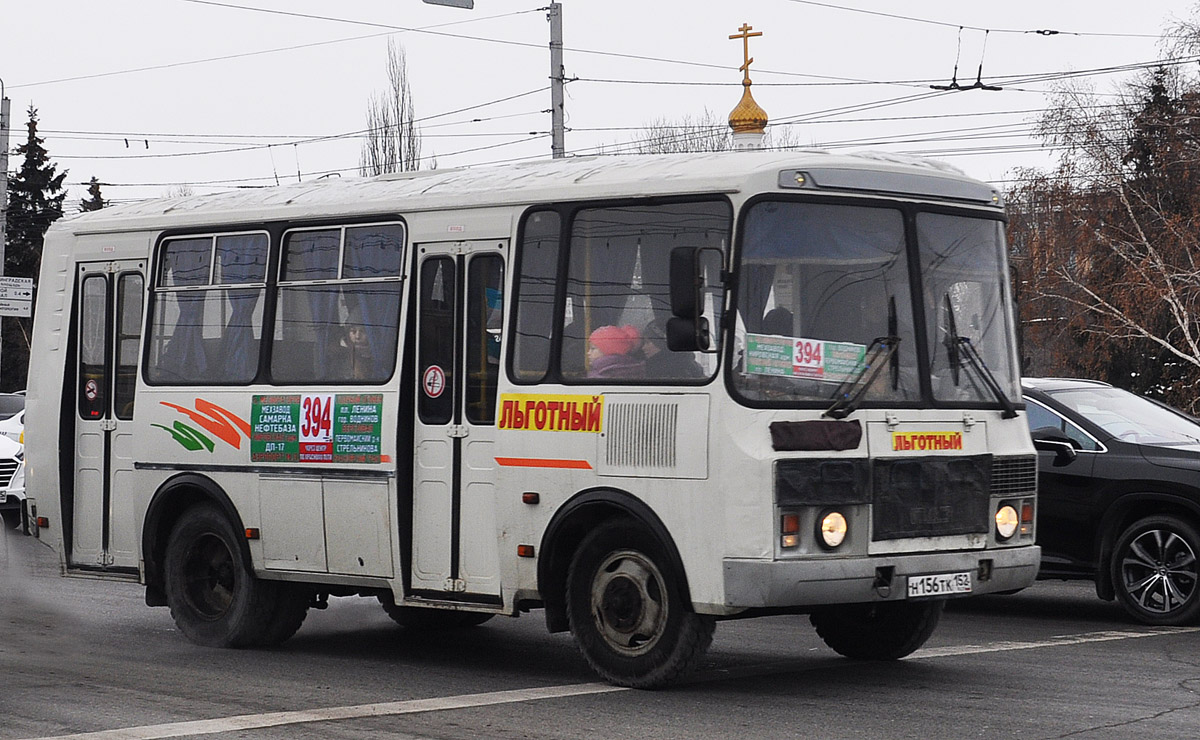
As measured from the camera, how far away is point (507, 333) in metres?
10.4

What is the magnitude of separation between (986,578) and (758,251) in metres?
2.17

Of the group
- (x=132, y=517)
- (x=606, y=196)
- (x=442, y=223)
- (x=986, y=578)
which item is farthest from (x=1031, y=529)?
(x=132, y=517)

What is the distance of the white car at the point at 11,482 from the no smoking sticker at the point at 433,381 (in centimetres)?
1276

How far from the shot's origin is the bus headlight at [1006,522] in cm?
1004

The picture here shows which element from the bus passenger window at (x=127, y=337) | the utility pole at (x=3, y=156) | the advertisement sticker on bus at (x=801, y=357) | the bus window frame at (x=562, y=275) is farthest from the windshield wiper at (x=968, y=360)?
the utility pole at (x=3, y=156)

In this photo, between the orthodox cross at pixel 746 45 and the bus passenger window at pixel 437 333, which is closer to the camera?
the bus passenger window at pixel 437 333

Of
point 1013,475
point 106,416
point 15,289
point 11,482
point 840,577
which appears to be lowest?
point 11,482

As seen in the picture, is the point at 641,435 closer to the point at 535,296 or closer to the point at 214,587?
the point at 535,296

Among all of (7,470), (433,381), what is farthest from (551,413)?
(7,470)

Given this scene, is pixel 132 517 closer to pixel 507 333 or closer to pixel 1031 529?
pixel 507 333

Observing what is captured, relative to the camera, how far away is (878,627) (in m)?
10.9

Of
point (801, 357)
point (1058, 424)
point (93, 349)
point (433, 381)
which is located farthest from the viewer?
point (1058, 424)

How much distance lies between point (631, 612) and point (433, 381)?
6.50 feet

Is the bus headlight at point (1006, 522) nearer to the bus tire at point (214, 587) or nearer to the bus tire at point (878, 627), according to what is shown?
the bus tire at point (878, 627)
